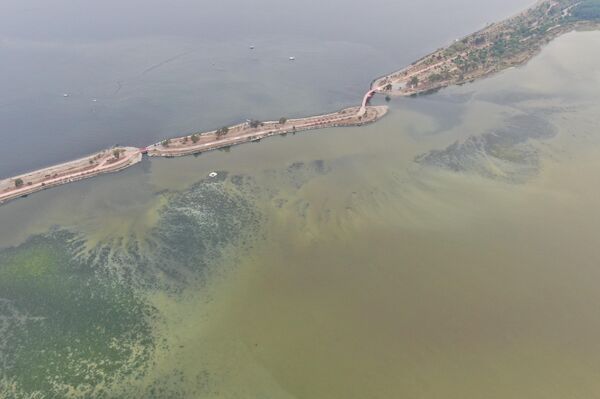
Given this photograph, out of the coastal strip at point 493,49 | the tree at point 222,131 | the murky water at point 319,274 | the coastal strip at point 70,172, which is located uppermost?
the coastal strip at point 493,49

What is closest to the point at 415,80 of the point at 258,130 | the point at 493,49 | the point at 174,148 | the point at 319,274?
the point at 493,49

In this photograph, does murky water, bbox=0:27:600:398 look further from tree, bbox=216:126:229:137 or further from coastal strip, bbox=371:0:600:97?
coastal strip, bbox=371:0:600:97

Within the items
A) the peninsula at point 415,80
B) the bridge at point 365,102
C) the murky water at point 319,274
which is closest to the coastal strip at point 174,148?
the peninsula at point 415,80

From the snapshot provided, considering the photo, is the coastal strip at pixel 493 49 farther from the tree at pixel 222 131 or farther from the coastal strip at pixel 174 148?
the tree at pixel 222 131

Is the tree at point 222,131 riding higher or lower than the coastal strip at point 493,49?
lower

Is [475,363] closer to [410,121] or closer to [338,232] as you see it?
[338,232]

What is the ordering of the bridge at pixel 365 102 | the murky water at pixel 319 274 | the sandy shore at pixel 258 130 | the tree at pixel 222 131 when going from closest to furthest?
1. the murky water at pixel 319 274
2. the sandy shore at pixel 258 130
3. the tree at pixel 222 131
4. the bridge at pixel 365 102

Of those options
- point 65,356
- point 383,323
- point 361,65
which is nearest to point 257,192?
point 383,323
